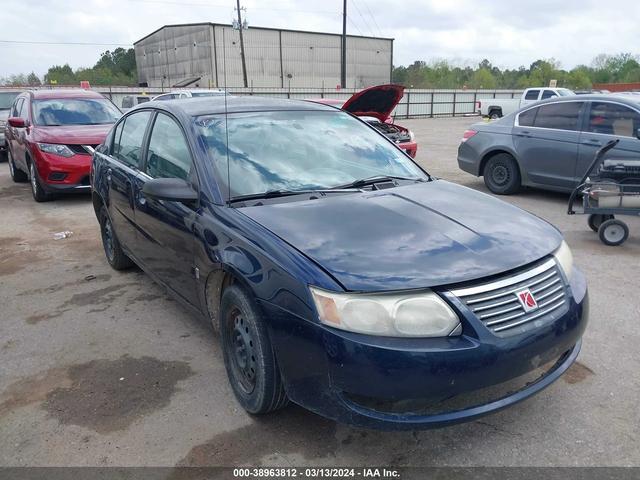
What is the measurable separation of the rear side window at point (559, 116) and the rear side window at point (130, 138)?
5.95 metres

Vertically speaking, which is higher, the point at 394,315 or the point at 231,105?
the point at 231,105

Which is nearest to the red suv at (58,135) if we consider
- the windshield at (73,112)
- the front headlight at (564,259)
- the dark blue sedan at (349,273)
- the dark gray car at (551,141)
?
the windshield at (73,112)

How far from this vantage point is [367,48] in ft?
205

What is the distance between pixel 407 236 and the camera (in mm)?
2518

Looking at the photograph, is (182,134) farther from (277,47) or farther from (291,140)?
(277,47)

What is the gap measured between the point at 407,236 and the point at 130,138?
2.84 metres

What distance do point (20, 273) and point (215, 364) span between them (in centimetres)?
297

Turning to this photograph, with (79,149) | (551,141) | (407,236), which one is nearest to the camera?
(407,236)

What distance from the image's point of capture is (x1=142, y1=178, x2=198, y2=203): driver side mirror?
9.74 ft

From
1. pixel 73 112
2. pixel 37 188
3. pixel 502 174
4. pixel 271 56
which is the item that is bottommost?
pixel 37 188

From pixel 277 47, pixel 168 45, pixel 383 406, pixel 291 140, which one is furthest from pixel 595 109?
pixel 168 45

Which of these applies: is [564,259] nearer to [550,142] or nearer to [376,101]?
[550,142]

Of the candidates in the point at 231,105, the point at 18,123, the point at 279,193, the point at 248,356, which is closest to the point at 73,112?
the point at 18,123

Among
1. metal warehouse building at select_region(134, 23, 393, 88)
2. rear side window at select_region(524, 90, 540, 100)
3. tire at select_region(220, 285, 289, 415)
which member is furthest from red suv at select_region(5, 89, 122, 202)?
metal warehouse building at select_region(134, 23, 393, 88)
